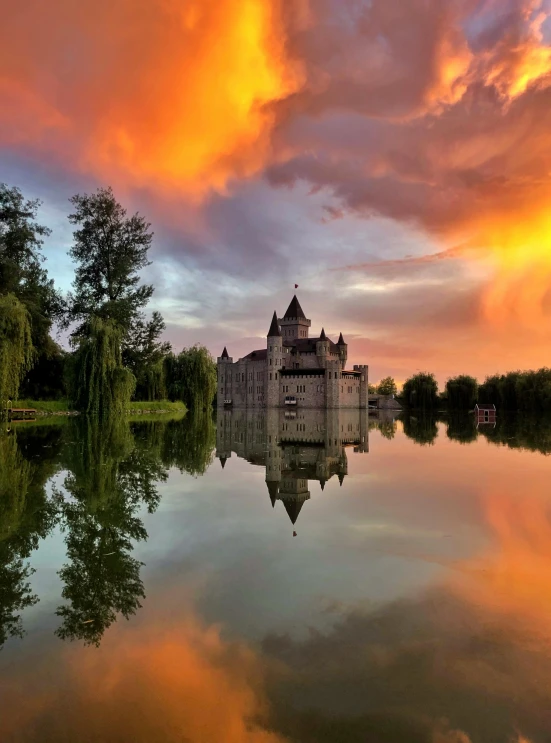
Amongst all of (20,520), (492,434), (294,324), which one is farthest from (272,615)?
(294,324)

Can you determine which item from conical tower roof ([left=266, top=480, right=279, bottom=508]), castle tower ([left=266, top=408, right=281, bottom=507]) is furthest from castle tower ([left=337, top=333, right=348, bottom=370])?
conical tower roof ([left=266, top=480, right=279, bottom=508])

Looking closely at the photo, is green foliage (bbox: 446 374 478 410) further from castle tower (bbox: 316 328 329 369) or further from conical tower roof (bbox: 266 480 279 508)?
conical tower roof (bbox: 266 480 279 508)

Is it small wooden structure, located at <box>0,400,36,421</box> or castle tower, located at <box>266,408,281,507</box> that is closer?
castle tower, located at <box>266,408,281,507</box>

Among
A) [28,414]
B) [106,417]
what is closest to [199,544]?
[106,417]

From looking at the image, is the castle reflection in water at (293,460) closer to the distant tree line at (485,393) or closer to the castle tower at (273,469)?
the castle tower at (273,469)

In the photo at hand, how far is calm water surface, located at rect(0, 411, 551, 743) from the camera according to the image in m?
2.75

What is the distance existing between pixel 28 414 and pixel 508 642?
28071mm

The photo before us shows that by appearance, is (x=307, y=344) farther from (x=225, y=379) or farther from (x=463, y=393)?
(x=463, y=393)

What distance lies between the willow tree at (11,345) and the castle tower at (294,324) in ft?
180

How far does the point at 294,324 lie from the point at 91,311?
4511cm

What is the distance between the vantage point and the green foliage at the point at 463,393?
2763 inches

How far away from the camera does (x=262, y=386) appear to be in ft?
244

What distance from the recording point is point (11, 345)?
872 inches

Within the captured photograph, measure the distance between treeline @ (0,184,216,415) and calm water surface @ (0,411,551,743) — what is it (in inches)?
778
